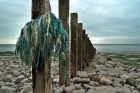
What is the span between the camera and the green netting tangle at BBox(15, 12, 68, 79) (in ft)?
7.97

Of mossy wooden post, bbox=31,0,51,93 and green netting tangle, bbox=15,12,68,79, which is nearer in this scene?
green netting tangle, bbox=15,12,68,79

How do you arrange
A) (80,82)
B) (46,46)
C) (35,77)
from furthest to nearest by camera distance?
(80,82)
(35,77)
(46,46)

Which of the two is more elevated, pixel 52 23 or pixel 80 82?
pixel 52 23

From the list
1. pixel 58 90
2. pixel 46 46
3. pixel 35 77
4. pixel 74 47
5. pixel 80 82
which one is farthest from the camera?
pixel 74 47

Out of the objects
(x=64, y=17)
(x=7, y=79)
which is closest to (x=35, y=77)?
(x=64, y=17)

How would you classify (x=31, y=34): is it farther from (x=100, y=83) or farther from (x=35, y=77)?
(x=100, y=83)

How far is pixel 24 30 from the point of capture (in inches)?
98.3

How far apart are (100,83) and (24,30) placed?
4.24 metres

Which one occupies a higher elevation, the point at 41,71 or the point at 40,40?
the point at 40,40

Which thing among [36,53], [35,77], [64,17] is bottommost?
[35,77]

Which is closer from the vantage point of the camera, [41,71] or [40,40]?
[40,40]

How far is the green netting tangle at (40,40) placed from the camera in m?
2.43

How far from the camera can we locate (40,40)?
8.02ft

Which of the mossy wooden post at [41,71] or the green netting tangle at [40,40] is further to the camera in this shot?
the mossy wooden post at [41,71]
